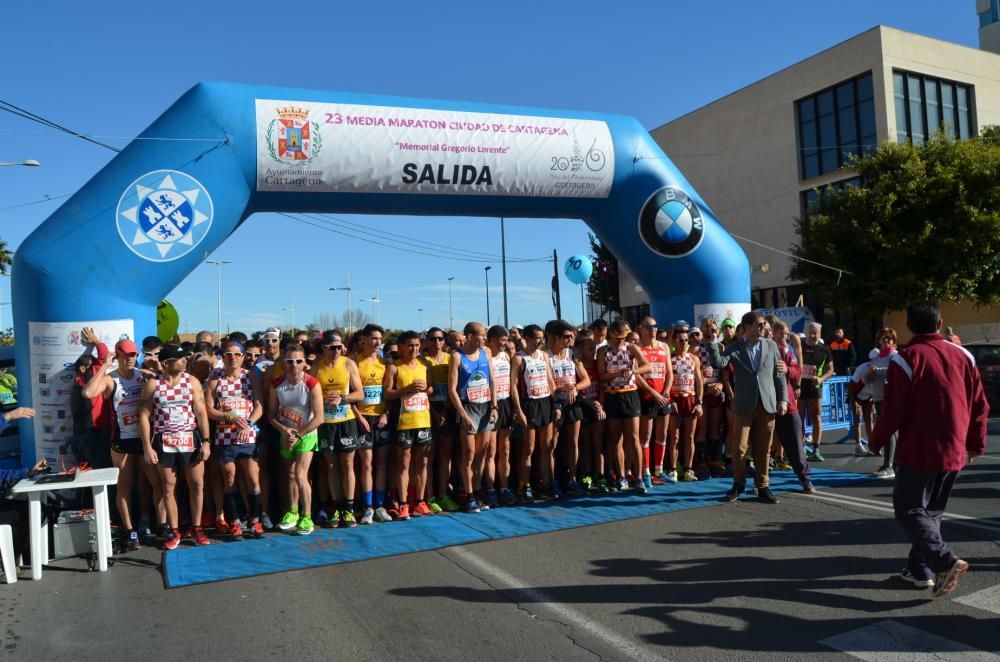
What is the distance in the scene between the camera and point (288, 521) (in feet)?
21.9

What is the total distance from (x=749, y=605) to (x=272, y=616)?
299 centimetres

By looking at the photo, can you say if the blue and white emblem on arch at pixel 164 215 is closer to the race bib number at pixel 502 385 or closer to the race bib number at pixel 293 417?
the race bib number at pixel 293 417

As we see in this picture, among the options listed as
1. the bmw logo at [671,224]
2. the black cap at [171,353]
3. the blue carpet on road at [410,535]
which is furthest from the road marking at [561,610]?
the bmw logo at [671,224]

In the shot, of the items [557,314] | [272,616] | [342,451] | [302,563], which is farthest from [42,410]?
[557,314]

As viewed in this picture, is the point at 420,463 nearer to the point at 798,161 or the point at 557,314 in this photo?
the point at 557,314

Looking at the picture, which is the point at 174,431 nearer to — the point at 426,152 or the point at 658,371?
the point at 658,371

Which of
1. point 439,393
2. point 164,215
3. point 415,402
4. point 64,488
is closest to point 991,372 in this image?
point 439,393

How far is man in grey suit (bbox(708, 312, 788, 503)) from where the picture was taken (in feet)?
23.6

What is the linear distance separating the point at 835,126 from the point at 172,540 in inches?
1011

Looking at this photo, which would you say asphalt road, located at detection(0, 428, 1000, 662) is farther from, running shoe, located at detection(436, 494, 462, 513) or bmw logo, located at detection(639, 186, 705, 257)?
bmw logo, located at detection(639, 186, 705, 257)

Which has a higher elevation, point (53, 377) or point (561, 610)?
point (53, 377)

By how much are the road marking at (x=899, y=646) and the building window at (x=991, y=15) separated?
40273 mm

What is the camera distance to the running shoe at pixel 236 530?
6.50 metres

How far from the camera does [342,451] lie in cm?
680
